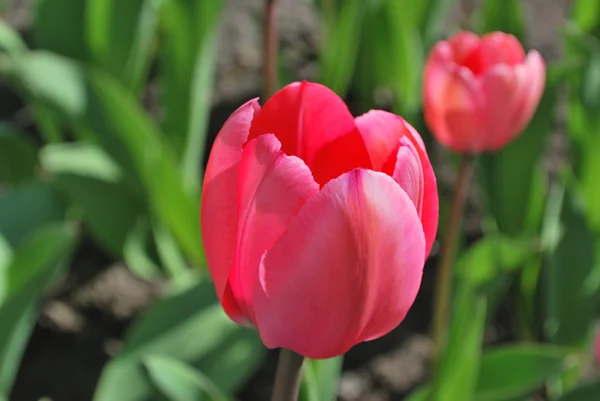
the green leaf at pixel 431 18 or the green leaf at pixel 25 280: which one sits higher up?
the green leaf at pixel 25 280

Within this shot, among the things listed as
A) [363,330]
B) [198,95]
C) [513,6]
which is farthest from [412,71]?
[363,330]

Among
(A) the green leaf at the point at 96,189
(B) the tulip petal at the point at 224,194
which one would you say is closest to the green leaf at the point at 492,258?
(A) the green leaf at the point at 96,189

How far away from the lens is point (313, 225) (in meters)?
0.36

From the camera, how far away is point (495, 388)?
0.91 metres

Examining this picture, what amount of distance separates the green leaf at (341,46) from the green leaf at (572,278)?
0.43 metres

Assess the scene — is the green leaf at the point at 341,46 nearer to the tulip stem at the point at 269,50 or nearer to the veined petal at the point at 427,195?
the tulip stem at the point at 269,50

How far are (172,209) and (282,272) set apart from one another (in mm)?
749

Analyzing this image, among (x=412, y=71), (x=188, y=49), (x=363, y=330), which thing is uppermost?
(x=363, y=330)

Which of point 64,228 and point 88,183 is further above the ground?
point 64,228

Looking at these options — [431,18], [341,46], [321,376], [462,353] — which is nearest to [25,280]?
[321,376]

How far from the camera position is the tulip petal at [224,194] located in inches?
15.3

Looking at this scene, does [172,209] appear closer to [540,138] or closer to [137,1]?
[137,1]

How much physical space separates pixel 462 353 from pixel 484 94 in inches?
10.1

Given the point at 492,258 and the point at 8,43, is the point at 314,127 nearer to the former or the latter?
the point at 492,258
